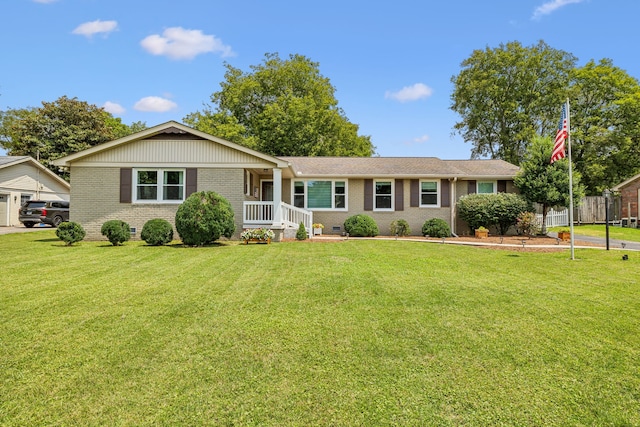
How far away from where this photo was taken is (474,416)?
257 centimetres

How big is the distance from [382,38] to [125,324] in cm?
1649

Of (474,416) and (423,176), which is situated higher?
(423,176)

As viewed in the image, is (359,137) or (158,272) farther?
(359,137)

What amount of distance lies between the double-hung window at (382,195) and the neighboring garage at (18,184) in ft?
77.5

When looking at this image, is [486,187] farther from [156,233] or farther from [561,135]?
[156,233]

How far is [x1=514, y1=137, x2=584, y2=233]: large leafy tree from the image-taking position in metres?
15.8

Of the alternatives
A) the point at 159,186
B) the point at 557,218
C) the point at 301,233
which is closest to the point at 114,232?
the point at 159,186

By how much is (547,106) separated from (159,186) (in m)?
34.7

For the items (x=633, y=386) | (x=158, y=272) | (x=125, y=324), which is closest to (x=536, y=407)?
(x=633, y=386)

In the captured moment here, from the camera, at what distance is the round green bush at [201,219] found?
11797 millimetres

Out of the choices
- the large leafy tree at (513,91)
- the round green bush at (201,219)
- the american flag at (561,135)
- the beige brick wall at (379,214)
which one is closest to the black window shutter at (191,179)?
the round green bush at (201,219)

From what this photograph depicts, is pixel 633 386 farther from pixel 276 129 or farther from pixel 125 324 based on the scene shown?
pixel 276 129

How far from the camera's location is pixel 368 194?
17.9m

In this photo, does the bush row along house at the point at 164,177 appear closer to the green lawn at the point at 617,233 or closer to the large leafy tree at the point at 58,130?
the green lawn at the point at 617,233
